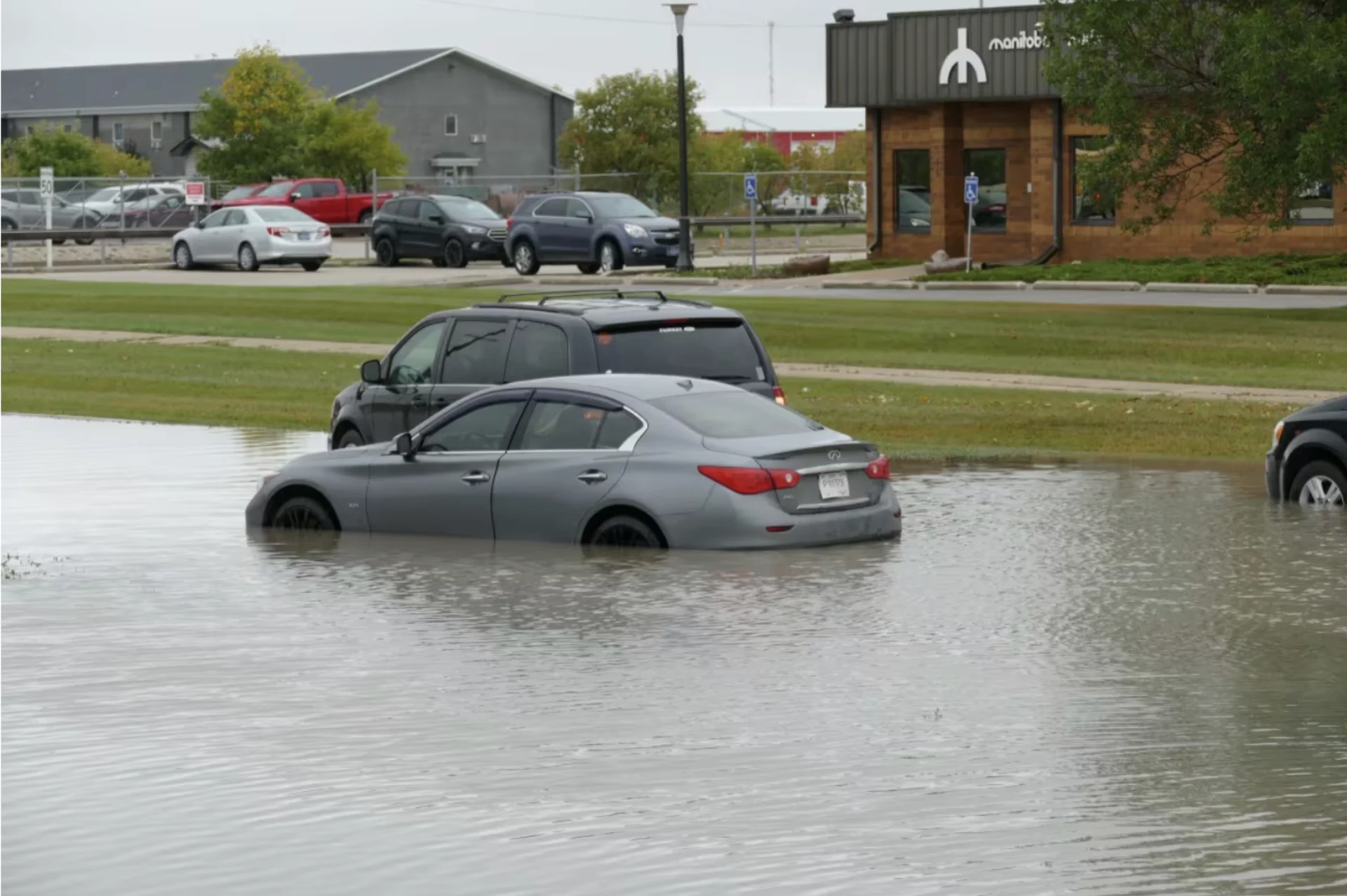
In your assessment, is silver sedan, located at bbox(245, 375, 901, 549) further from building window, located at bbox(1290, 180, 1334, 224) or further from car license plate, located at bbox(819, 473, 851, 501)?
building window, located at bbox(1290, 180, 1334, 224)

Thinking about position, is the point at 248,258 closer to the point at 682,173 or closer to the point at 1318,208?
the point at 682,173

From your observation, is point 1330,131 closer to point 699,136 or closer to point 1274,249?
point 1274,249

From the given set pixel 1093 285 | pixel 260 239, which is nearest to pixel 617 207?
pixel 260 239

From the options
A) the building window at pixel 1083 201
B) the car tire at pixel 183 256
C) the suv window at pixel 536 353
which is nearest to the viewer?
the suv window at pixel 536 353

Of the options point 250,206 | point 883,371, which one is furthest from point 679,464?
point 250,206

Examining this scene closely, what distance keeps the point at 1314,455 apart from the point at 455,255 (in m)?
40.4

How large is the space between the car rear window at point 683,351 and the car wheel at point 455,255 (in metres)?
39.0

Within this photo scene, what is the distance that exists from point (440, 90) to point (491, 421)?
89.1 meters

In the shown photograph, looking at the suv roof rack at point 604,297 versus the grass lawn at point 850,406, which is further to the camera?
the grass lawn at point 850,406

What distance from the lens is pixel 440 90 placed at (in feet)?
337

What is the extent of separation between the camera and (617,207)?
52500mm

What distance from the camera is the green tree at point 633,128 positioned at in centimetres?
7662

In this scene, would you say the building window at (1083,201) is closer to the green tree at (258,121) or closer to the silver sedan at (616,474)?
the silver sedan at (616,474)

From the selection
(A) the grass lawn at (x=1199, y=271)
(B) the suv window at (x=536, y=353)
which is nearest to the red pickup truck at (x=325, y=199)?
(A) the grass lawn at (x=1199, y=271)
